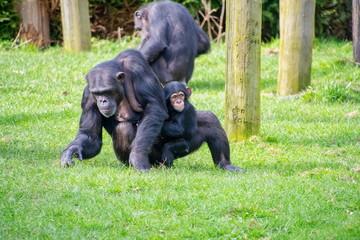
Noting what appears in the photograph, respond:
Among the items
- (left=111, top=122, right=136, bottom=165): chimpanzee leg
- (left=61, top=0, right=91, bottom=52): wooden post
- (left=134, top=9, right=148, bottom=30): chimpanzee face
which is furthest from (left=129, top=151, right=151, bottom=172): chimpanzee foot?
(left=61, top=0, right=91, bottom=52): wooden post

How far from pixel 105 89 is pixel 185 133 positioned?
1.02 meters

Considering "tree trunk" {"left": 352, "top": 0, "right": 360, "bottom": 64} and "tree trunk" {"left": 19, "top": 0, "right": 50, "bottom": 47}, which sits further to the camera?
"tree trunk" {"left": 19, "top": 0, "right": 50, "bottom": 47}

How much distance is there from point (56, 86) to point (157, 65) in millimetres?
1977

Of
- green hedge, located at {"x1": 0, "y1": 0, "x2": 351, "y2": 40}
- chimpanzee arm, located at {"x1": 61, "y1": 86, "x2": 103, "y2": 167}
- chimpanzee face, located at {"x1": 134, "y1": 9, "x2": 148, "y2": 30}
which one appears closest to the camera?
chimpanzee arm, located at {"x1": 61, "y1": 86, "x2": 103, "y2": 167}

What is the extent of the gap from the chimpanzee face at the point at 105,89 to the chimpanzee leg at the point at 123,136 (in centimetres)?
22

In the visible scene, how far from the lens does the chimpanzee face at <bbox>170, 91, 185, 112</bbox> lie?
243 inches

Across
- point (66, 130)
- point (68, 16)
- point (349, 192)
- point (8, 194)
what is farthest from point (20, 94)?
point (349, 192)

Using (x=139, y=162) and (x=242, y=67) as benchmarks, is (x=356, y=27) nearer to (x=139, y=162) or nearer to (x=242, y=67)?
(x=242, y=67)

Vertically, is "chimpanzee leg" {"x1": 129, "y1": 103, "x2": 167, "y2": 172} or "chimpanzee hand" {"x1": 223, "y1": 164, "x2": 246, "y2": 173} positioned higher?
"chimpanzee leg" {"x1": 129, "y1": 103, "x2": 167, "y2": 172}

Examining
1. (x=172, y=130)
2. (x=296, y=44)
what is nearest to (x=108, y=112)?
(x=172, y=130)

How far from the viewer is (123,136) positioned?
20.3 ft

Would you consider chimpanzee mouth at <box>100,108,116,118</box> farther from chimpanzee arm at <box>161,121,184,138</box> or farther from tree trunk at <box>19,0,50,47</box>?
tree trunk at <box>19,0,50,47</box>

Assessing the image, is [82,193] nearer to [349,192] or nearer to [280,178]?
[280,178]

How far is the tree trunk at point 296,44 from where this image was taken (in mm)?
9594
